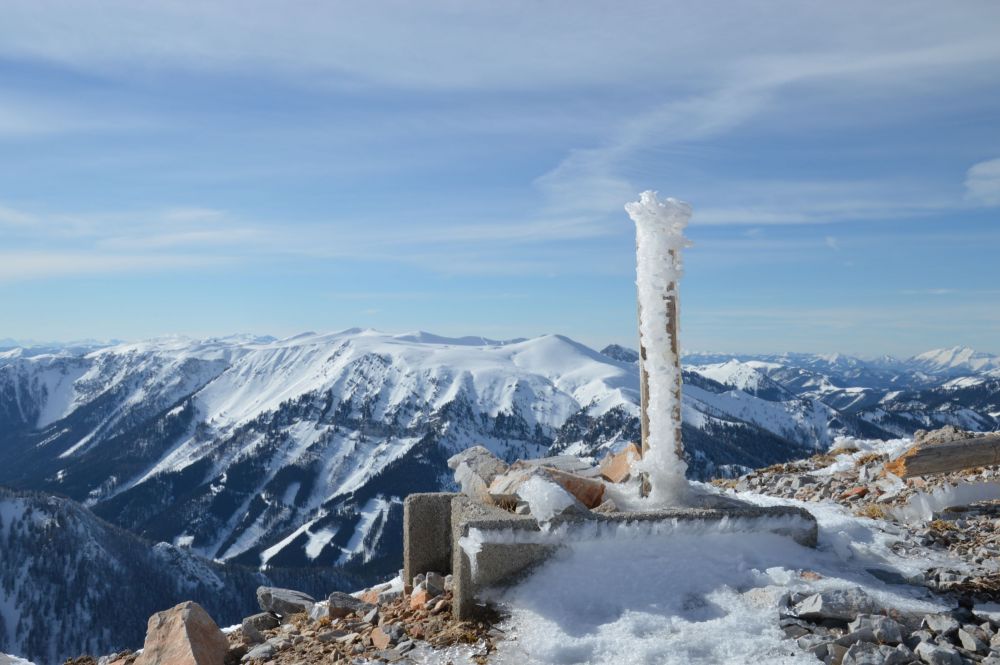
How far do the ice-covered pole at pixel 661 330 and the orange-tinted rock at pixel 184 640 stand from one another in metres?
6.37

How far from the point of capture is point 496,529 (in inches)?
387

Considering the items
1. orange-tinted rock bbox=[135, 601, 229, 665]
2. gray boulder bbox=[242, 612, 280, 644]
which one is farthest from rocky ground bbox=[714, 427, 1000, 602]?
gray boulder bbox=[242, 612, 280, 644]

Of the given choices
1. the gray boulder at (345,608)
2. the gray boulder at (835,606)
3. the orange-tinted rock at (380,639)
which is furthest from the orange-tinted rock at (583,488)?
the gray boulder at (835,606)

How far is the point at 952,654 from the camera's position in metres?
7.62

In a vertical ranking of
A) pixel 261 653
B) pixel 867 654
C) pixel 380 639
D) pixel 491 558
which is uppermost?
pixel 491 558

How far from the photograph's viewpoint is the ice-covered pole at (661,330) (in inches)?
454

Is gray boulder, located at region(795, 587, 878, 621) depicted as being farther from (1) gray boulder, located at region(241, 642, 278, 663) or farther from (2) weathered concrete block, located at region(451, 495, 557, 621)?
(1) gray boulder, located at region(241, 642, 278, 663)

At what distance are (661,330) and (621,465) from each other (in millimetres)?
3462

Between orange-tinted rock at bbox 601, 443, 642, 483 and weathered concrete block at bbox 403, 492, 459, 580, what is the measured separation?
3338mm

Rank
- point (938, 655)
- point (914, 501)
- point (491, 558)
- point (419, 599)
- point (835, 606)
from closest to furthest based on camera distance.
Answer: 1. point (938, 655)
2. point (835, 606)
3. point (491, 558)
4. point (419, 599)
5. point (914, 501)

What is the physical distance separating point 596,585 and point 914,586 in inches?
164

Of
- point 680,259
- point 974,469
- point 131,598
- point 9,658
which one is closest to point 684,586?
point 680,259

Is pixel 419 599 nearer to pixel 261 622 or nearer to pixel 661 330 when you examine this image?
pixel 261 622

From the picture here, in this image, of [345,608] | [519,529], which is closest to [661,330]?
[519,529]
